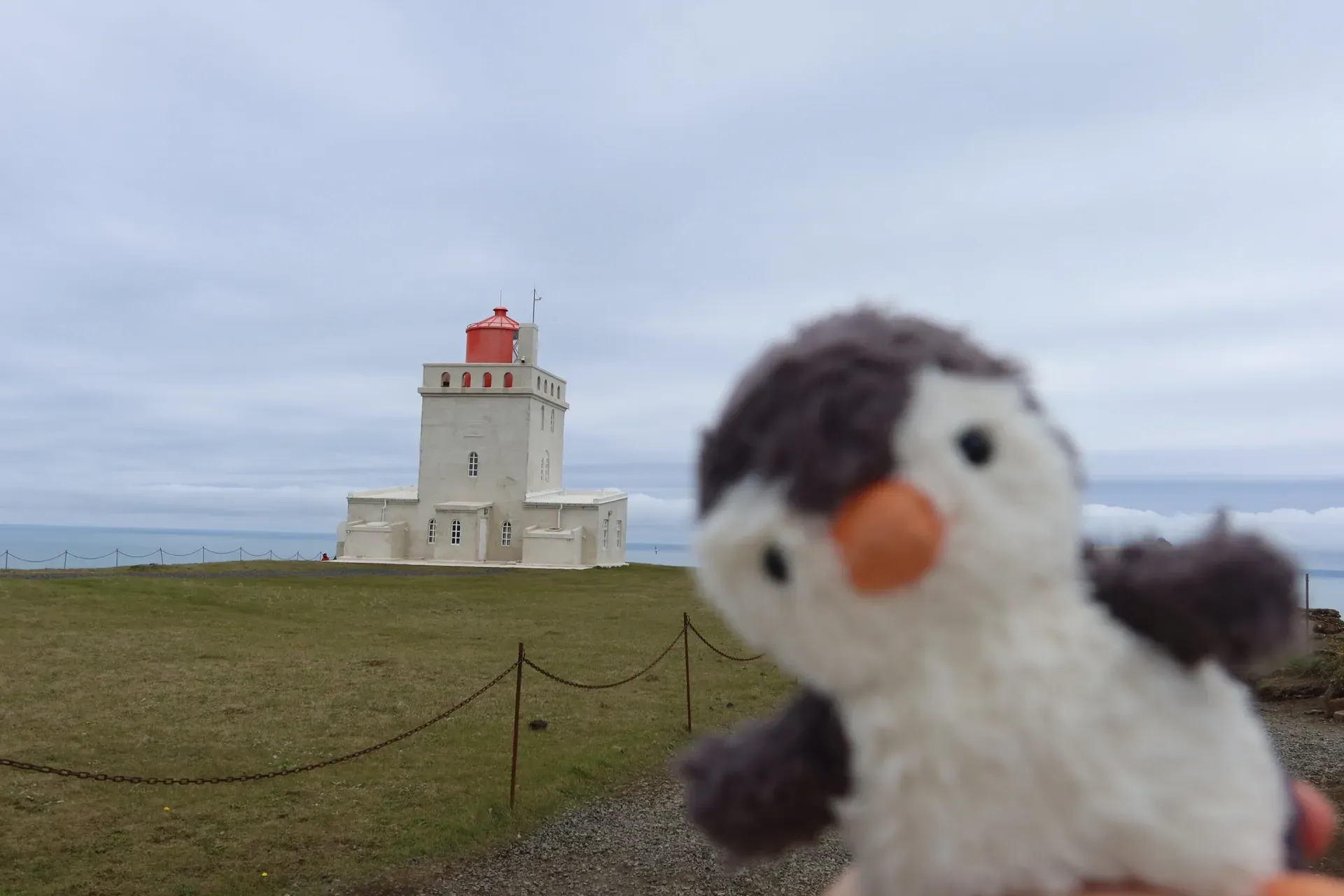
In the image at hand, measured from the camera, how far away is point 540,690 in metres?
10.2

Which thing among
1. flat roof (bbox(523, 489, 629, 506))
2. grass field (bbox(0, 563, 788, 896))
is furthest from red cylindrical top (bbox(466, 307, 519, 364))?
grass field (bbox(0, 563, 788, 896))

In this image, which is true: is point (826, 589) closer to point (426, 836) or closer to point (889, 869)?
point (889, 869)

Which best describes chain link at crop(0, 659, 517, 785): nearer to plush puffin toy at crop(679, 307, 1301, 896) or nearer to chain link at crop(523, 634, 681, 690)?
chain link at crop(523, 634, 681, 690)

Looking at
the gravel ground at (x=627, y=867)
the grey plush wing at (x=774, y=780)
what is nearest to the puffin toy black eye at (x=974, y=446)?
the grey plush wing at (x=774, y=780)

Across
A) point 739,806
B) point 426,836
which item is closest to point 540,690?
point 426,836

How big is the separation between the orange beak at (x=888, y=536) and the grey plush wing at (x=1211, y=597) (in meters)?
0.32

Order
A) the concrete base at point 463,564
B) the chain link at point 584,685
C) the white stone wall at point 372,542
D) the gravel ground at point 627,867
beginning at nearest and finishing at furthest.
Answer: the gravel ground at point 627,867 < the chain link at point 584,685 < the concrete base at point 463,564 < the white stone wall at point 372,542

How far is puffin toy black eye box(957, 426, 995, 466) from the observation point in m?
1.29

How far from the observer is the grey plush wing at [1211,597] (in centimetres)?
118

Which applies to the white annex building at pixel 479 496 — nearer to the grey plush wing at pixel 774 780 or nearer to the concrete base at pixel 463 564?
the concrete base at pixel 463 564

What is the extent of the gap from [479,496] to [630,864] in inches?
873

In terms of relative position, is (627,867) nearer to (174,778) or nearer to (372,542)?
(174,778)

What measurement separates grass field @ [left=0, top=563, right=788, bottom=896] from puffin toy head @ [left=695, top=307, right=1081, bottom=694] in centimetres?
42

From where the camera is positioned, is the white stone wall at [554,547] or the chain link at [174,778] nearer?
the chain link at [174,778]
